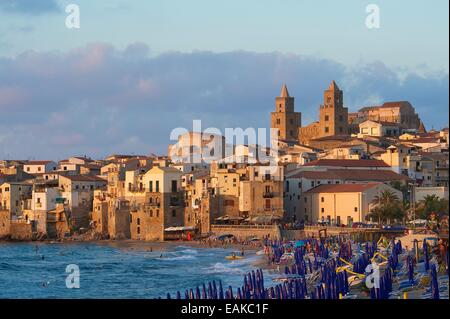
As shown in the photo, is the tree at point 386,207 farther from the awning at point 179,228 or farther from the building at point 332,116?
the building at point 332,116

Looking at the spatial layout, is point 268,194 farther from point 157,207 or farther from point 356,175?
point 356,175

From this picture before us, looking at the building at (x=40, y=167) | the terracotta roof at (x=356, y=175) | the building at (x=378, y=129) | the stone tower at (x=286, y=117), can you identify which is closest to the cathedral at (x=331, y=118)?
the stone tower at (x=286, y=117)

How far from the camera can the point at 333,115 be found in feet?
374

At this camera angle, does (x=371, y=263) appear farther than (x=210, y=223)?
No

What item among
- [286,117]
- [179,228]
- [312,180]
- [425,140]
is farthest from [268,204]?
[286,117]

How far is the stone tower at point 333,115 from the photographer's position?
11406cm

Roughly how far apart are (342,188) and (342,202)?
1171 millimetres

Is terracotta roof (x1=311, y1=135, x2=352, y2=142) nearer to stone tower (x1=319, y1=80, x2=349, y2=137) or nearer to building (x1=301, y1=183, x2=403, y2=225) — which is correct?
stone tower (x1=319, y1=80, x2=349, y2=137)

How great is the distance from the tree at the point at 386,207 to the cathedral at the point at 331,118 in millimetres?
37475
